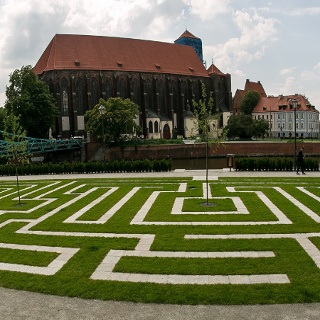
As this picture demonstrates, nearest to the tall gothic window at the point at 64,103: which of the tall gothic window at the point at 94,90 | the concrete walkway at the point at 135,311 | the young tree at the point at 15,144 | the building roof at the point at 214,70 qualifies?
the tall gothic window at the point at 94,90

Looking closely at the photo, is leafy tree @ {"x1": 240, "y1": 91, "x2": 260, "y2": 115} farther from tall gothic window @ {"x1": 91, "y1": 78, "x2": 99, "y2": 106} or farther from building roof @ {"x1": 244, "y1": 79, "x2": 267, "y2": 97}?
tall gothic window @ {"x1": 91, "y1": 78, "x2": 99, "y2": 106}

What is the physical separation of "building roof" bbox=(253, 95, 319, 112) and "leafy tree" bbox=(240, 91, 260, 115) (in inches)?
48.5

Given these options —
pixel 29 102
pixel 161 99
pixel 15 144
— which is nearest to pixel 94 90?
pixel 161 99

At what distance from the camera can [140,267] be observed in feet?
35.7

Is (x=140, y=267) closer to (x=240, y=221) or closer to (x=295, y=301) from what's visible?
(x=295, y=301)

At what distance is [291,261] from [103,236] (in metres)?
6.50

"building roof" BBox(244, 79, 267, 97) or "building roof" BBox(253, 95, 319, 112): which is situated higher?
"building roof" BBox(244, 79, 267, 97)

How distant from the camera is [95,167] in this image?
3612 centimetres

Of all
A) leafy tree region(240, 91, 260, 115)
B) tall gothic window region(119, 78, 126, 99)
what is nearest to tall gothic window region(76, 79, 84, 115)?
tall gothic window region(119, 78, 126, 99)

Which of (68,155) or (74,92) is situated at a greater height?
(74,92)

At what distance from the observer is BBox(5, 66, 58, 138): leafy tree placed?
200ft

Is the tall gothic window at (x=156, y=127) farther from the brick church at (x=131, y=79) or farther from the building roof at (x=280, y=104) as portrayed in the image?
the building roof at (x=280, y=104)

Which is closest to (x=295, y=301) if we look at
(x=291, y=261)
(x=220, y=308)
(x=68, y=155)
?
(x=220, y=308)

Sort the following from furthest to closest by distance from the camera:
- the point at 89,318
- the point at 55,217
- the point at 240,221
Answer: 1. the point at 55,217
2. the point at 240,221
3. the point at 89,318
